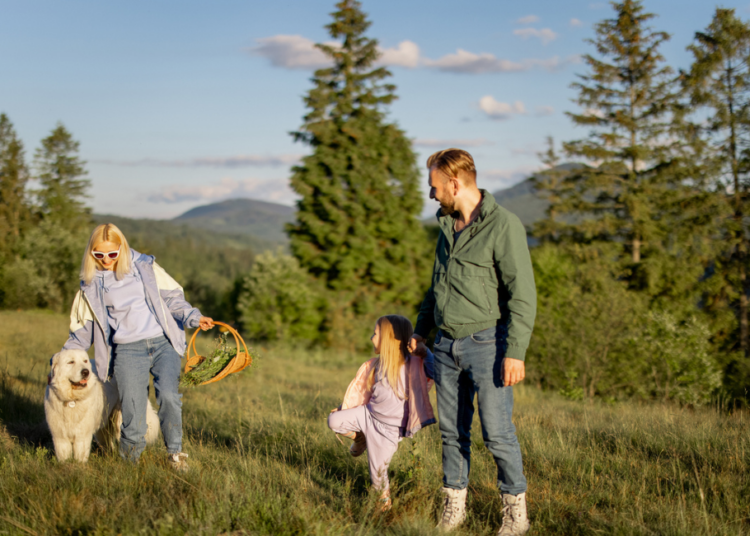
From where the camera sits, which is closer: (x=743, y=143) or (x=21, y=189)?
(x=743, y=143)

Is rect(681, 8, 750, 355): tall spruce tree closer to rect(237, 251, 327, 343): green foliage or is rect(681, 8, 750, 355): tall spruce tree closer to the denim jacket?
rect(237, 251, 327, 343): green foliage

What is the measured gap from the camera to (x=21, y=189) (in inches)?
1581

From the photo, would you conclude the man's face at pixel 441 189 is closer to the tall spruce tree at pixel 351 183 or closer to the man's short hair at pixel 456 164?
the man's short hair at pixel 456 164

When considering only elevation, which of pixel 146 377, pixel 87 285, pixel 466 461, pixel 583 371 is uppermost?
pixel 87 285

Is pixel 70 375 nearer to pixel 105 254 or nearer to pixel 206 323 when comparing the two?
pixel 105 254

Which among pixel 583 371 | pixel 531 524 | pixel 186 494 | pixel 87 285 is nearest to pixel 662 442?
pixel 531 524

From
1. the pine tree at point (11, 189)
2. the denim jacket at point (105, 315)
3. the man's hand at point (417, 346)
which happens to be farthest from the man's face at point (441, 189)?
the pine tree at point (11, 189)

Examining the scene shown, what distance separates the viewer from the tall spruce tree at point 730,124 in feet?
79.2

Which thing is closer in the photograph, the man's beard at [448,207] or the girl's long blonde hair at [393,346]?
the man's beard at [448,207]

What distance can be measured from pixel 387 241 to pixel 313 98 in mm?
9298

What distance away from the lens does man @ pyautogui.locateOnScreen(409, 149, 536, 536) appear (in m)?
3.11

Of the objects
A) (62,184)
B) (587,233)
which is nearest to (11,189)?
(62,184)

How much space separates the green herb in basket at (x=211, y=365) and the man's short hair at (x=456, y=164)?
2.51m

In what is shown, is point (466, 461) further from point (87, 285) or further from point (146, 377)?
point (87, 285)
